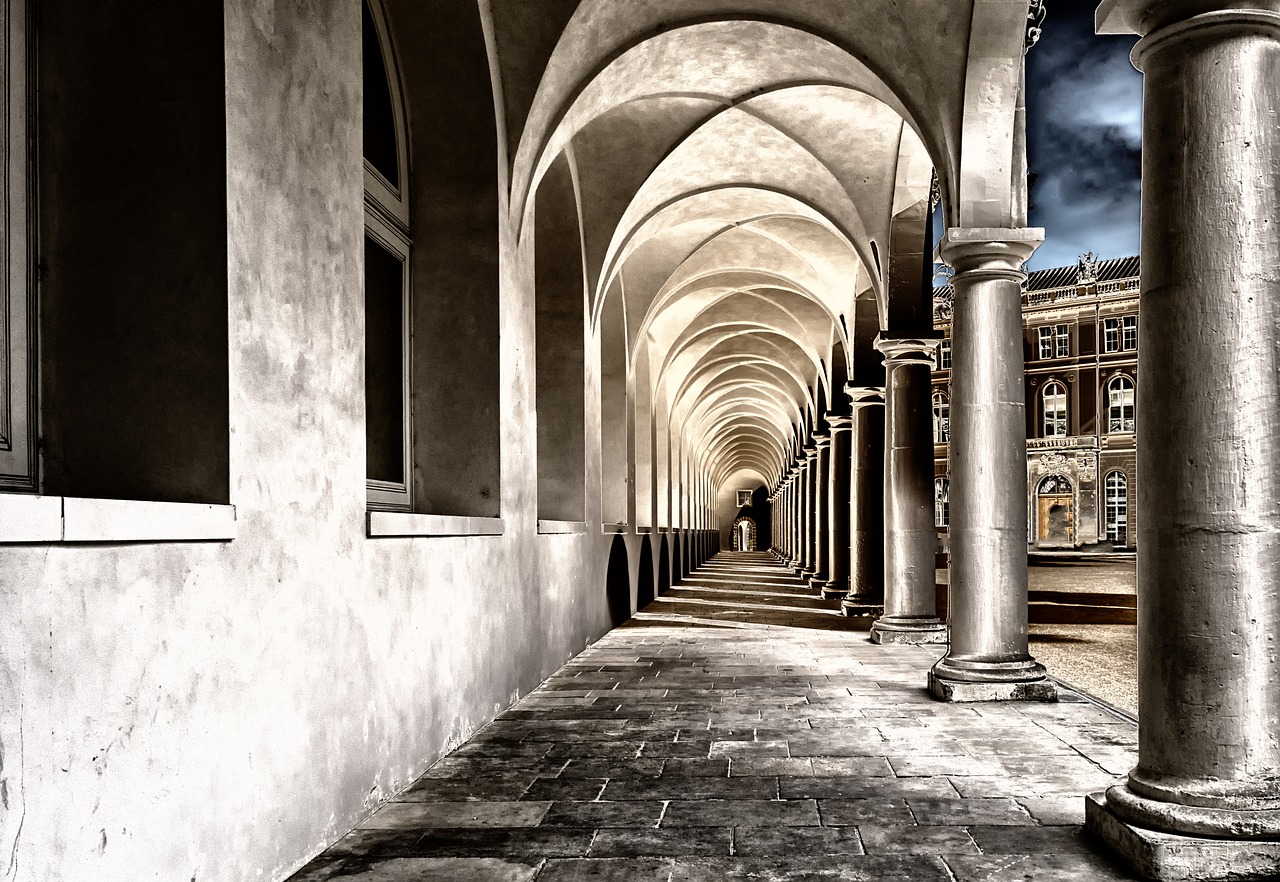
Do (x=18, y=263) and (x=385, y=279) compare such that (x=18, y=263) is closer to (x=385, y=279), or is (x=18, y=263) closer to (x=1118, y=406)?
(x=385, y=279)

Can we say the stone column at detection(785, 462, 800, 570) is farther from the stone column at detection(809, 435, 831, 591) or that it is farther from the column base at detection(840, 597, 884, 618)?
the column base at detection(840, 597, 884, 618)

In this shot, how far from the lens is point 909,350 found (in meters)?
10.4

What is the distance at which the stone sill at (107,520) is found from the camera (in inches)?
84.8

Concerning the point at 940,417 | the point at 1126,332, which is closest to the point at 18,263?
the point at 940,417

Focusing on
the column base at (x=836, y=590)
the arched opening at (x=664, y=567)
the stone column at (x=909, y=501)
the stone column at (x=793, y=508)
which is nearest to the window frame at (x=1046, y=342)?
the stone column at (x=793, y=508)

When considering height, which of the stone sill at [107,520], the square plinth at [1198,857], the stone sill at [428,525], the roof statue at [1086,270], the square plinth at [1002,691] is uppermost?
the roof statue at [1086,270]

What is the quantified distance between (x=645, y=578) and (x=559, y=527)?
7.79m

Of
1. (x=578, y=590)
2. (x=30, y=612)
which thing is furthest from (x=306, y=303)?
(x=578, y=590)

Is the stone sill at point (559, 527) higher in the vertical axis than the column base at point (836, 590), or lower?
higher

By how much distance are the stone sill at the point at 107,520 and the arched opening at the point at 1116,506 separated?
140 feet

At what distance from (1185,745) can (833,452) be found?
1392cm

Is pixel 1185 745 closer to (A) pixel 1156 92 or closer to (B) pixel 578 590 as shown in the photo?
(A) pixel 1156 92

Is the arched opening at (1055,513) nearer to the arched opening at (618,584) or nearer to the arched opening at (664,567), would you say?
the arched opening at (664,567)

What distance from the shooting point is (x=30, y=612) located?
221 cm
